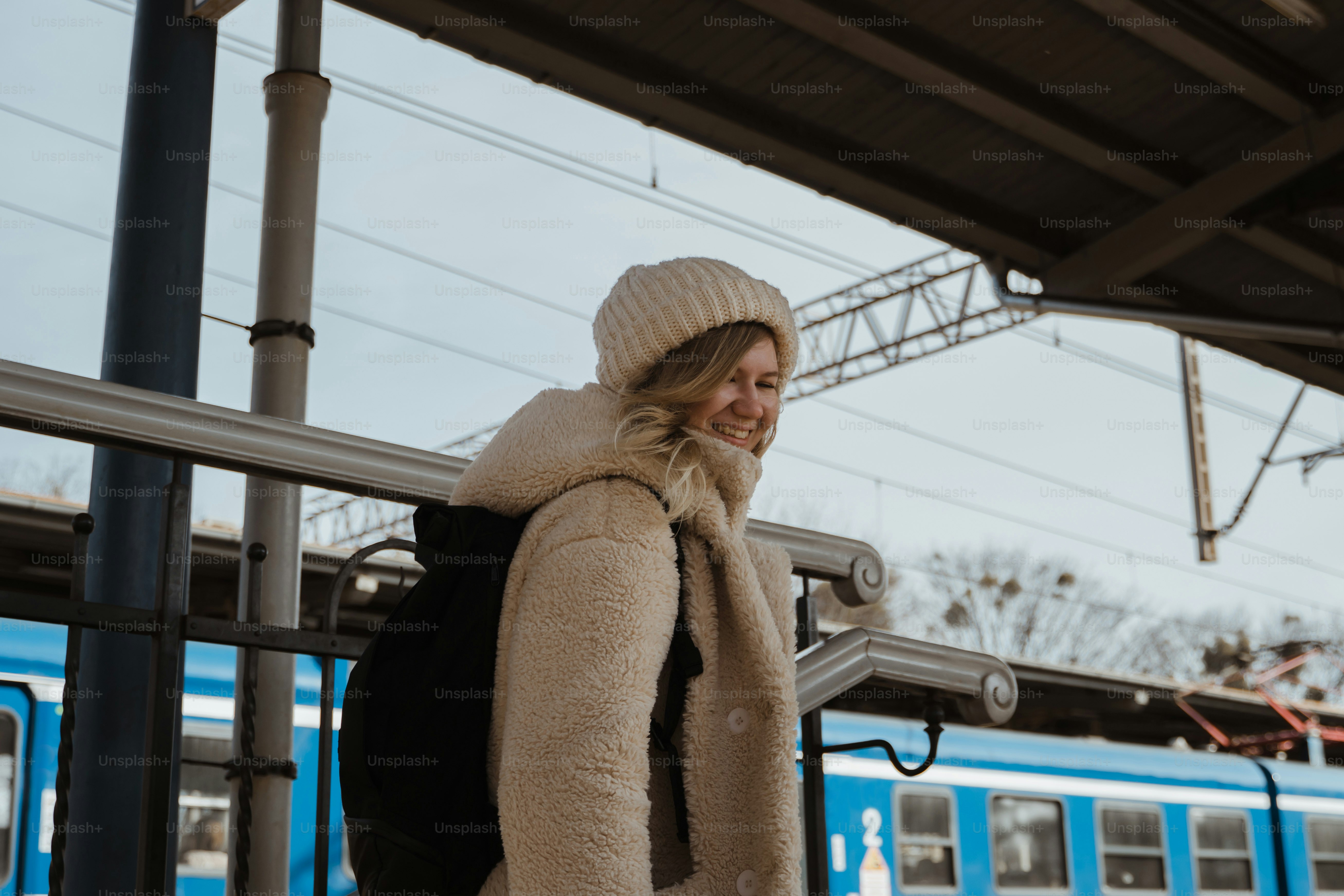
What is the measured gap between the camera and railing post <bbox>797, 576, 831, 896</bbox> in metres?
2.55

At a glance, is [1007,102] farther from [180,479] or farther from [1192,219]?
[180,479]

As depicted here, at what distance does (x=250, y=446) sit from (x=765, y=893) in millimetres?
972

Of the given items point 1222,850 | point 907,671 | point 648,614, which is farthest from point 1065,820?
point 648,614

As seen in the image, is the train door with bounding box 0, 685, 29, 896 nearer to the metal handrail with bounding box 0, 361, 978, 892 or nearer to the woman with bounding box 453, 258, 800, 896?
the metal handrail with bounding box 0, 361, 978, 892

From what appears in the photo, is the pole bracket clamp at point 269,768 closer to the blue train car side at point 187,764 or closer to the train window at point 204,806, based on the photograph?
the blue train car side at point 187,764

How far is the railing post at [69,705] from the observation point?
1699mm

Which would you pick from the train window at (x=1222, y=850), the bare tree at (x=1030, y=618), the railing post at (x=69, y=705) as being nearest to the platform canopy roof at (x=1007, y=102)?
the railing post at (x=69, y=705)

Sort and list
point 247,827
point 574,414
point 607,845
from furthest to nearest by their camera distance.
A: point 247,827 < point 574,414 < point 607,845

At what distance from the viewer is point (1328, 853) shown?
37.1ft

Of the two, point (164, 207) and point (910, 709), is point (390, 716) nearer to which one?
point (164, 207)

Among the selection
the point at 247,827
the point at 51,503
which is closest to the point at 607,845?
the point at 247,827

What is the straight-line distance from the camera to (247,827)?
6.51ft

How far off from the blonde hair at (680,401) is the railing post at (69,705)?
0.77 m

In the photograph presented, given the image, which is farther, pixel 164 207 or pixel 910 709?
pixel 910 709
